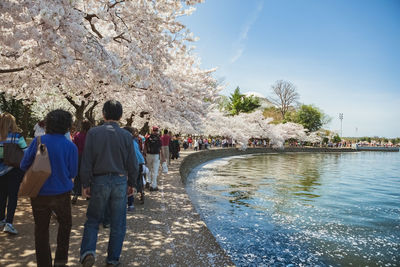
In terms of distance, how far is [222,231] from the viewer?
621 cm

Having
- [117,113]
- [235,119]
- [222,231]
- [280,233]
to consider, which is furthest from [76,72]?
[235,119]

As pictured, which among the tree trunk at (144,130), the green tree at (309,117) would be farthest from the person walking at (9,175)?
the green tree at (309,117)

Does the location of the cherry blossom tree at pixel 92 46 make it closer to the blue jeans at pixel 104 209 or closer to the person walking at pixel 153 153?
the person walking at pixel 153 153

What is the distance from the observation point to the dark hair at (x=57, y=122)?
9.18 ft

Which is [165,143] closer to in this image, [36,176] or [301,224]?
[301,224]

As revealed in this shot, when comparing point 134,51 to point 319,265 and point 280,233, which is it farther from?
point 319,265

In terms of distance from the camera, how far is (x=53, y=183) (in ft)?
9.04

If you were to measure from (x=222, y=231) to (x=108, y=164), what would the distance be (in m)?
4.16

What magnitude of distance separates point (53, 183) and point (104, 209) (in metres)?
0.62

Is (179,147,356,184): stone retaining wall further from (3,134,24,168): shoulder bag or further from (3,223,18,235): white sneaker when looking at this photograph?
(3,134,24,168): shoulder bag

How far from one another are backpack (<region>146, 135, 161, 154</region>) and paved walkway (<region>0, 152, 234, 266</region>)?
2.13 metres

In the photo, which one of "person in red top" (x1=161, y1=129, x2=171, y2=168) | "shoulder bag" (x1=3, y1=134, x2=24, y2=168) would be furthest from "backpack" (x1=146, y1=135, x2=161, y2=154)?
"shoulder bag" (x1=3, y1=134, x2=24, y2=168)

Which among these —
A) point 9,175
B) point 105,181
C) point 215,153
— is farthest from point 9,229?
point 215,153

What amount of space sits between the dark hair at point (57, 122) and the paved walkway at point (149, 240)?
1.66 meters
